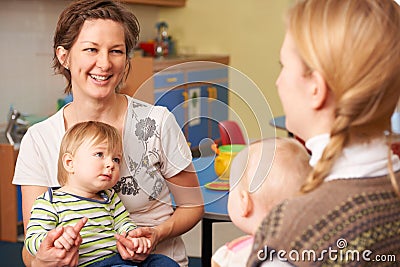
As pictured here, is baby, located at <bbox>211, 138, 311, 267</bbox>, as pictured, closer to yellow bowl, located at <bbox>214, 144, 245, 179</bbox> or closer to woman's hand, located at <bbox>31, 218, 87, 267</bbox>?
yellow bowl, located at <bbox>214, 144, 245, 179</bbox>

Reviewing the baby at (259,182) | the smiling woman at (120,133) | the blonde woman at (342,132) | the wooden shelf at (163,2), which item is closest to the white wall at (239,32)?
the wooden shelf at (163,2)

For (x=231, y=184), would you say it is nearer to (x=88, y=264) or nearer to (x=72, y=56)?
(x=88, y=264)

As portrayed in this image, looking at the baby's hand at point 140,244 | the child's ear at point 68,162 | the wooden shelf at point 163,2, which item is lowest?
the baby's hand at point 140,244

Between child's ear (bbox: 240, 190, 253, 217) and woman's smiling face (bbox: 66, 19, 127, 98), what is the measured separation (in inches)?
21.5

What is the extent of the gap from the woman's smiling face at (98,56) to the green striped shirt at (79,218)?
0.83 ft

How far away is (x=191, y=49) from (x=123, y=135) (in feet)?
16.2

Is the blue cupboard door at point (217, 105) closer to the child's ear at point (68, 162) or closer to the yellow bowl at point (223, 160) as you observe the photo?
the yellow bowl at point (223, 160)

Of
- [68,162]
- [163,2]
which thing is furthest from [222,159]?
[163,2]

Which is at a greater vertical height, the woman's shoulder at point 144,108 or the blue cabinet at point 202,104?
the blue cabinet at point 202,104

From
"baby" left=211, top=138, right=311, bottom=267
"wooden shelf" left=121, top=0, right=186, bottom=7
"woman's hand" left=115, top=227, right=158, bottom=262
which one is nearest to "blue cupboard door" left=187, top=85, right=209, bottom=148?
"baby" left=211, top=138, right=311, bottom=267

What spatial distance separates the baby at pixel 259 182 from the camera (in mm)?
973

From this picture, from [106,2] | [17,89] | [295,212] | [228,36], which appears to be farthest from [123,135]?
[228,36]

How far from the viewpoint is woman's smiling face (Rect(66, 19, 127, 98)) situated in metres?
1.42

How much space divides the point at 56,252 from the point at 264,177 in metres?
0.54
